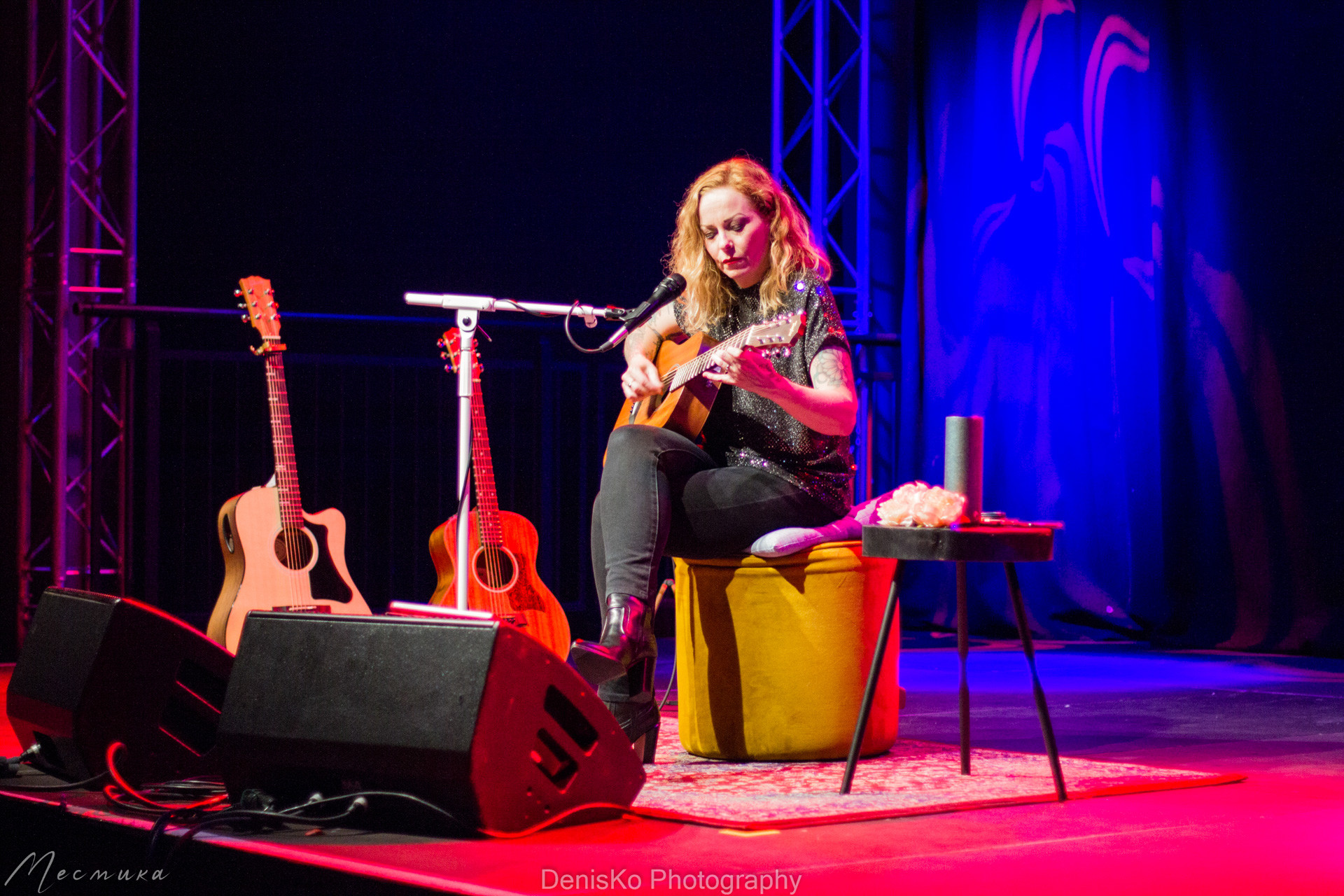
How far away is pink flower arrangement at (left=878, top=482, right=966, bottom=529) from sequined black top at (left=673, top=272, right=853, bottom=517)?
18.5 inches

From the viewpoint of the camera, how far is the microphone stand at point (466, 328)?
291 cm

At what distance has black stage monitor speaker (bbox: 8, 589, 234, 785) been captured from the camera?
2404 mm

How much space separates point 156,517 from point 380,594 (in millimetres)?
1333

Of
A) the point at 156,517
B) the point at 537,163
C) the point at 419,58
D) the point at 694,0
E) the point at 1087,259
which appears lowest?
the point at 156,517

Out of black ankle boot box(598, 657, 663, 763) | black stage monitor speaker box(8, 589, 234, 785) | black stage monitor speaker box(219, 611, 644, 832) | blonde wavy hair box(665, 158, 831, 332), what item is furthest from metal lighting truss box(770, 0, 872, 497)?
black stage monitor speaker box(219, 611, 644, 832)

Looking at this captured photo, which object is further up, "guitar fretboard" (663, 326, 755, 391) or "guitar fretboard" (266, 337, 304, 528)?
"guitar fretboard" (663, 326, 755, 391)

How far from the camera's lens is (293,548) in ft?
12.2

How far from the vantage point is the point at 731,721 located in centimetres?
291

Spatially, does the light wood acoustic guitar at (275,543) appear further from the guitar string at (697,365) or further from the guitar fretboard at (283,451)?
the guitar string at (697,365)

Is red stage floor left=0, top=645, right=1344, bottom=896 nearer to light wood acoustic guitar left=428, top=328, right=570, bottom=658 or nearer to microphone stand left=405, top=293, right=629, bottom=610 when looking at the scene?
microphone stand left=405, top=293, right=629, bottom=610

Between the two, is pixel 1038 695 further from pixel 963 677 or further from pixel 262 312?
pixel 262 312

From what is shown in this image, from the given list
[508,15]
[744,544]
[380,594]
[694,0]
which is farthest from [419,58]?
[744,544]

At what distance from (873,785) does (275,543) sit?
185 cm

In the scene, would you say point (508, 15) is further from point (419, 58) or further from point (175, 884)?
point (175, 884)
